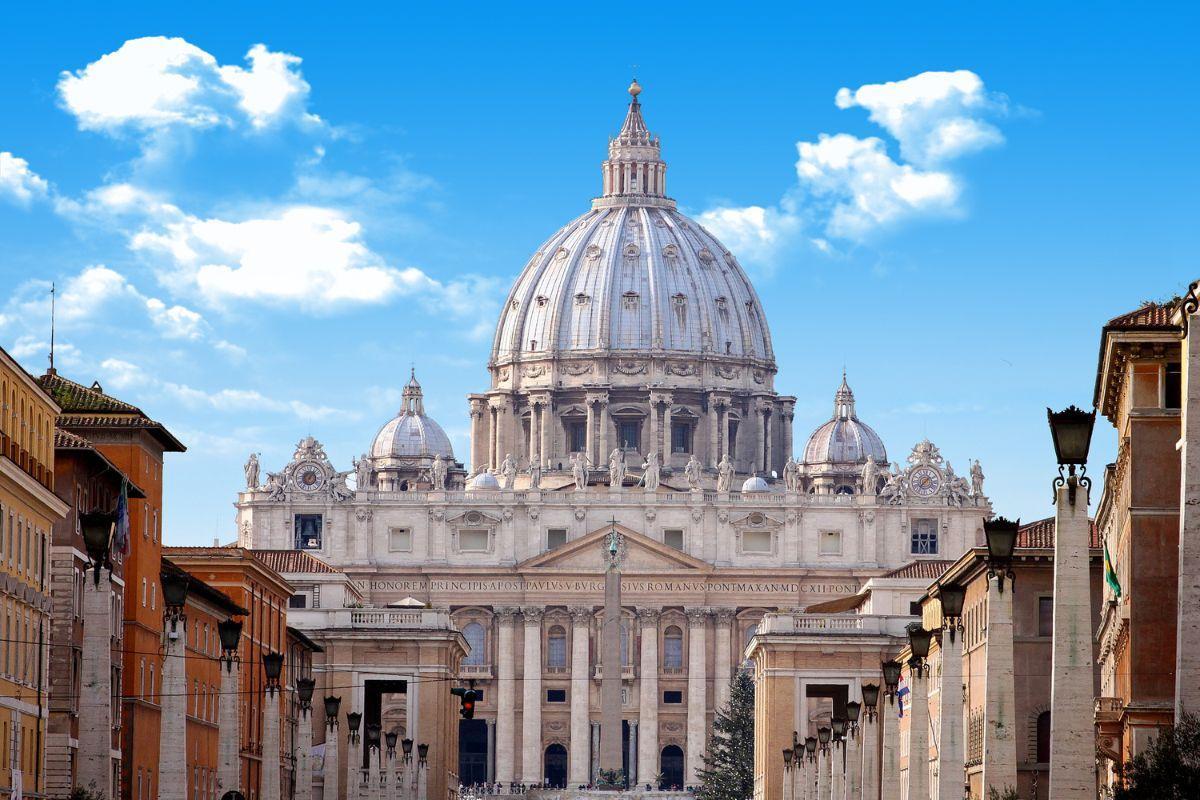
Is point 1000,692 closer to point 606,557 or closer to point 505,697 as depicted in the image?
point 606,557

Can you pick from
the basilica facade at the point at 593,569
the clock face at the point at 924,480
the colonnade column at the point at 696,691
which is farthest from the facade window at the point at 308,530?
the clock face at the point at 924,480

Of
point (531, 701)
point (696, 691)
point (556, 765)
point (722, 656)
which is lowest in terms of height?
point (556, 765)

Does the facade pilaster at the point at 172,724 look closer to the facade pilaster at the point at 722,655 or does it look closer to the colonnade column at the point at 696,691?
the colonnade column at the point at 696,691

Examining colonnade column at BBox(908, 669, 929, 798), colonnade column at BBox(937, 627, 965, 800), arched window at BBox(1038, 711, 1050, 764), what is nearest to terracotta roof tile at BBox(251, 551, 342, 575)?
arched window at BBox(1038, 711, 1050, 764)

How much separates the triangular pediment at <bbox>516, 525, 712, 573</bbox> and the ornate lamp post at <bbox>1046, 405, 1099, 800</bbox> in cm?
13983

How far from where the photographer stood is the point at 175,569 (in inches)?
3076

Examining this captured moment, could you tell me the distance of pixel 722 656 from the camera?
17450cm

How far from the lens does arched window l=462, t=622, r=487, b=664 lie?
175 m

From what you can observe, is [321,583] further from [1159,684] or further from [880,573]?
[1159,684]

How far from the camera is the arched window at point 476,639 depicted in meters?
175

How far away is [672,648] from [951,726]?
133 metres

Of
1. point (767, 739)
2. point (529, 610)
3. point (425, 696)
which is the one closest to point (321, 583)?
point (425, 696)

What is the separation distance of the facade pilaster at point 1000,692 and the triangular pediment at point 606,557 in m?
135

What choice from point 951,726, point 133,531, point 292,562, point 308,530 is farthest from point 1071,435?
point 308,530
